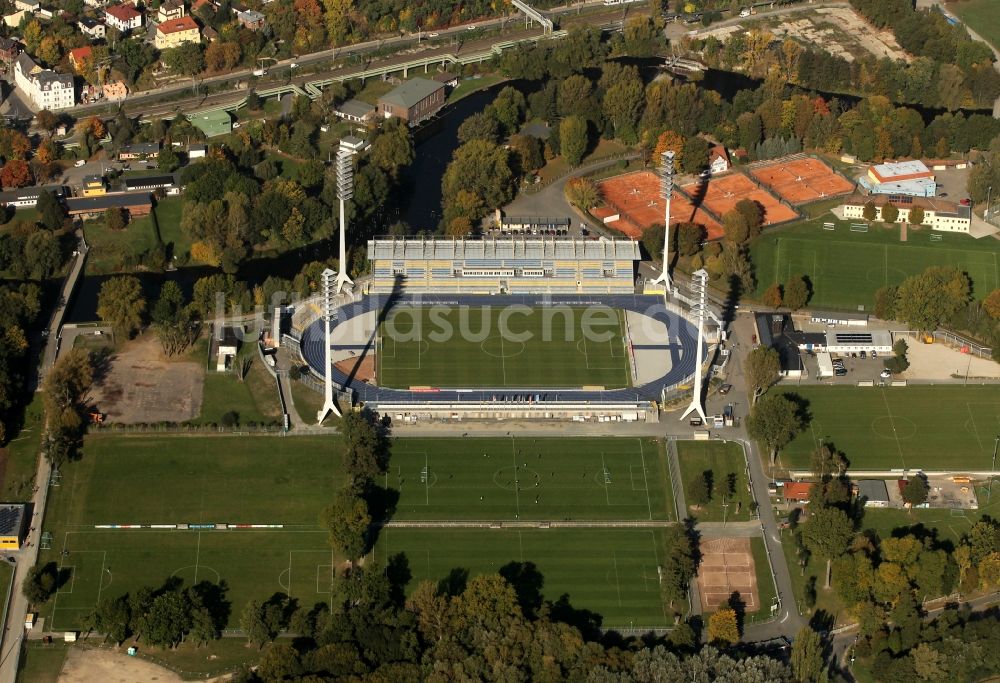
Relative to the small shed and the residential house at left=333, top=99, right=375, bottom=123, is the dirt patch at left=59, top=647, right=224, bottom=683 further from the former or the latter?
the residential house at left=333, top=99, right=375, bottom=123

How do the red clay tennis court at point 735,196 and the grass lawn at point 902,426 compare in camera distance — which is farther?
the red clay tennis court at point 735,196

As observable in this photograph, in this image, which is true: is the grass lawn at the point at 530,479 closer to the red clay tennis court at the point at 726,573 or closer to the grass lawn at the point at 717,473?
the grass lawn at the point at 717,473

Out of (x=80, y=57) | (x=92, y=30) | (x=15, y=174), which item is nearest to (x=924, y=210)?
(x=15, y=174)

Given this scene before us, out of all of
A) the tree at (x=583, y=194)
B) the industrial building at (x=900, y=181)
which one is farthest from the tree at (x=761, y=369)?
the industrial building at (x=900, y=181)

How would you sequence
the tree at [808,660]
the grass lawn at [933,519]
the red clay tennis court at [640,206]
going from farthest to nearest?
the red clay tennis court at [640,206]
the grass lawn at [933,519]
the tree at [808,660]

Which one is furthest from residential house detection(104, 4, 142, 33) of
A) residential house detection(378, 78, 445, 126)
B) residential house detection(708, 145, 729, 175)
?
residential house detection(708, 145, 729, 175)

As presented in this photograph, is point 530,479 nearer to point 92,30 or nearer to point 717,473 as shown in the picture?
point 717,473
